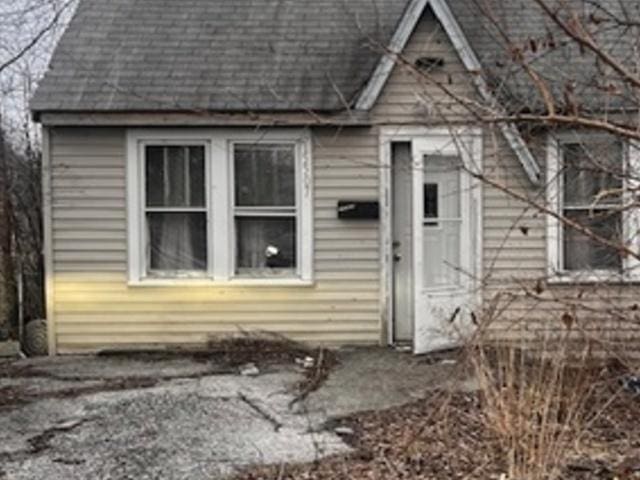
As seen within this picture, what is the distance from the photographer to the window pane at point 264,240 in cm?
942

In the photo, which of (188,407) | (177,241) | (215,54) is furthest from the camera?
(215,54)

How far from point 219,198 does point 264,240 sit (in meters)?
0.71

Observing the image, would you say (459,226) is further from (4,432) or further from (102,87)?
(4,432)

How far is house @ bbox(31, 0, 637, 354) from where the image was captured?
914 centimetres

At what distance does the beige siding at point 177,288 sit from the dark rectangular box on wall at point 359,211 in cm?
11

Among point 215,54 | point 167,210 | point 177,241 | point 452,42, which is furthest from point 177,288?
point 452,42

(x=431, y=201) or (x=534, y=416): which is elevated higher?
(x=431, y=201)

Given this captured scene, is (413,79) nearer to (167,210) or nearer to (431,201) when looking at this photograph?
(431,201)

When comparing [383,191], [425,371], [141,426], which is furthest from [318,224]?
[141,426]

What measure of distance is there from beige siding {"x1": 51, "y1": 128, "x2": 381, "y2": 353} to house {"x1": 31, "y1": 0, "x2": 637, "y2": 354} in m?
0.02

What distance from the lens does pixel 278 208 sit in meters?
9.38

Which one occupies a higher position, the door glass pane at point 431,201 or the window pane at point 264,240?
the door glass pane at point 431,201

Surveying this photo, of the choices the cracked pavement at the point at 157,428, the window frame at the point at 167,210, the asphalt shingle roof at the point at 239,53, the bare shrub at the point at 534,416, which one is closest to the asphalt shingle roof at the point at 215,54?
the asphalt shingle roof at the point at 239,53

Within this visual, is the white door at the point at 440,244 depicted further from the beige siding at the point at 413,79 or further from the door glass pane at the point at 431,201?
the beige siding at the point at 413,79
